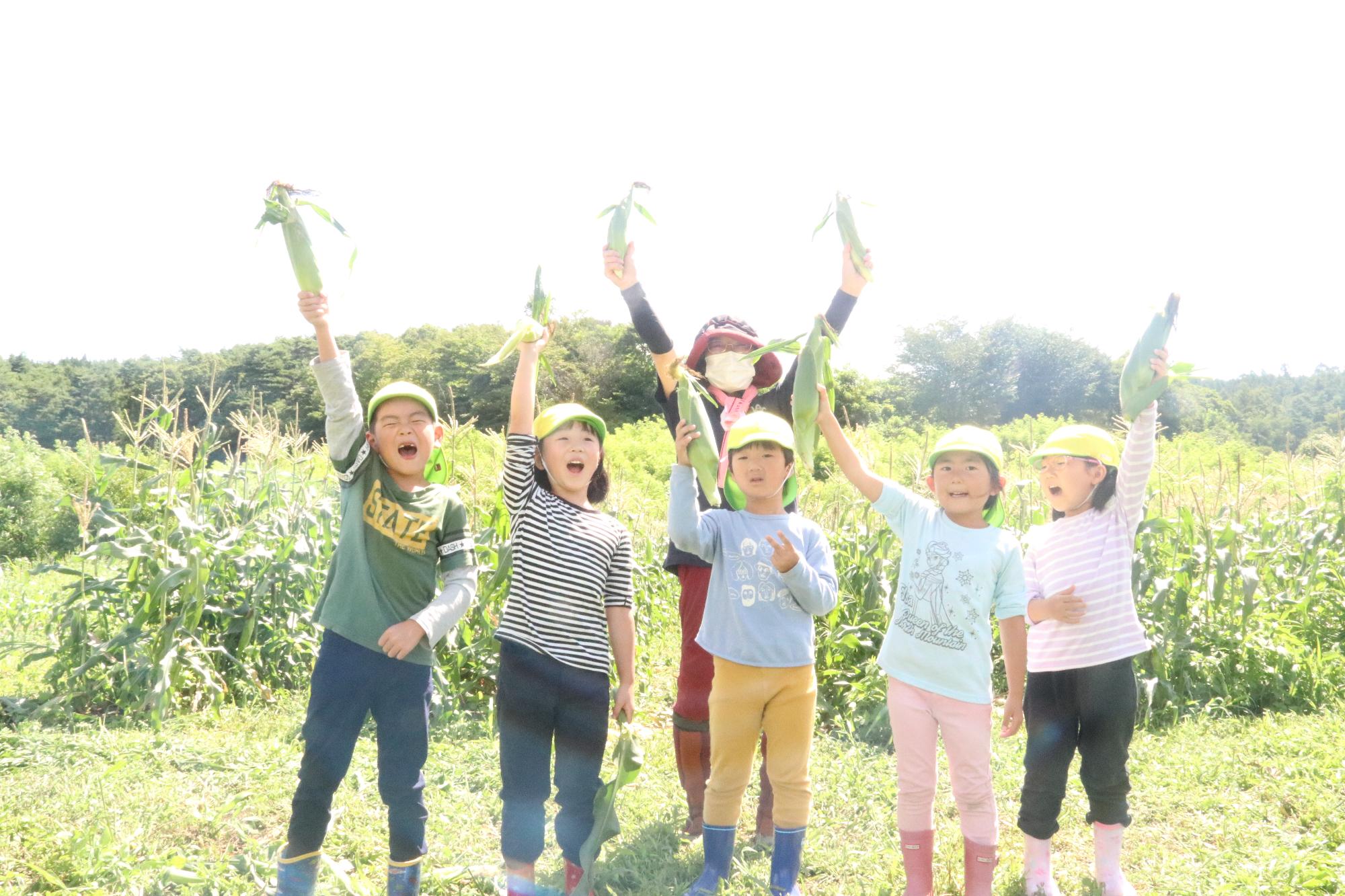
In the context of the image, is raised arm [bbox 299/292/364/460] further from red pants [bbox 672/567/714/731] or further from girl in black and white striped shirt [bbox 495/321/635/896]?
red pants [bbox 672/567/714/731]

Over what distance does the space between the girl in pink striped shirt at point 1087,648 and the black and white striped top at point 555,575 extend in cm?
147

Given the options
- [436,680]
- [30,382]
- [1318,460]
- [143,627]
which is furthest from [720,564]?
[30,382]

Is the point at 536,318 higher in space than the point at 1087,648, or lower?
higher

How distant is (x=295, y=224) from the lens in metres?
2.56

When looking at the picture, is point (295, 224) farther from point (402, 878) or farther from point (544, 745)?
point (402, 878)

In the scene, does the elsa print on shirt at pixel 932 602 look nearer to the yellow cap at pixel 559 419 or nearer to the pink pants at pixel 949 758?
the pink pants at pixel 949 758

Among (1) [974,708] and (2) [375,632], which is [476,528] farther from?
(1) [974,708]

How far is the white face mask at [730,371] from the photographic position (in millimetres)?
3279

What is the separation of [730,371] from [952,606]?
1138 mm

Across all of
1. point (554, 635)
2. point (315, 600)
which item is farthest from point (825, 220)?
point (315, 600)

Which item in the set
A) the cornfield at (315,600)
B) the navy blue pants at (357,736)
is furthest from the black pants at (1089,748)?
the navy blue pants at (357,736)

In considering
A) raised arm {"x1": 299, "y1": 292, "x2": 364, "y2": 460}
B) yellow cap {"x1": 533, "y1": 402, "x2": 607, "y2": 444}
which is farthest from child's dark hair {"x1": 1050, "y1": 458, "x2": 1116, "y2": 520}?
raised arm {"x1": 299, "y1": 292, "x2": 364, "y2": 460}

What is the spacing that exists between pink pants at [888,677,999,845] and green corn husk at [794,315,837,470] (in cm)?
93

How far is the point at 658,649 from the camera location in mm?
6199
